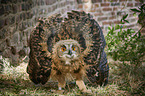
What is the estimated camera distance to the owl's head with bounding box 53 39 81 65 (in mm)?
1766

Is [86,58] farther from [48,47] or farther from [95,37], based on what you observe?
[48,47]

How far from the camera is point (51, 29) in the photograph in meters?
1.93

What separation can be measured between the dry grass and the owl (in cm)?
13

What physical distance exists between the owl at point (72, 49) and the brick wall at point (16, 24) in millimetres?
709

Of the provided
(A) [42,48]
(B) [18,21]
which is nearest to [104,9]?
(B) [18,21]

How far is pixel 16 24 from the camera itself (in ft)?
9.12

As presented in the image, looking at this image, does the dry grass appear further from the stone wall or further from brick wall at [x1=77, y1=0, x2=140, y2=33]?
brick wall at [x1=77, y1=0, x2=140, y2=33]

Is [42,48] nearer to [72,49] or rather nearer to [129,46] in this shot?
[72,49]

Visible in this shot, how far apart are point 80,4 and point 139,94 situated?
11.6ft

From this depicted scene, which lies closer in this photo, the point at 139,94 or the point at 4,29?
the point at 139,94

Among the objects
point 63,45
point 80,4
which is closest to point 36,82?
point 63,45

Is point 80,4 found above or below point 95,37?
above

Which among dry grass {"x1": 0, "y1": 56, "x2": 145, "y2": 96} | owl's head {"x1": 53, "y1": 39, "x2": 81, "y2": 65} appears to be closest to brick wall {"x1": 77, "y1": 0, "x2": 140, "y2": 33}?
dry grass {"x1": 0, "y1": 56, "x2": 145, "y2": 96}

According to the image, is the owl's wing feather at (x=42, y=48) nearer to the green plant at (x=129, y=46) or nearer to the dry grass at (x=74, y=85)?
the dry grass at (x=74, y=85)
